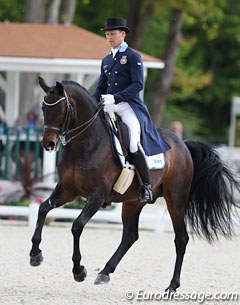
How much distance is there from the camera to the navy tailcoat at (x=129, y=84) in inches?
377

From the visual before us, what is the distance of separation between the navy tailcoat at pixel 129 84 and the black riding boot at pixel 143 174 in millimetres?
191

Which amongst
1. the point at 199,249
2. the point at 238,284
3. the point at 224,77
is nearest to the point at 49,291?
the point at 238,284

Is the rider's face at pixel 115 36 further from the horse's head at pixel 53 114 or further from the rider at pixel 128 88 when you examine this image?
the horse's head at pixel 53 114

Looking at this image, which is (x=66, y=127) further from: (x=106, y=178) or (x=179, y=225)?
(x=179, y=225)

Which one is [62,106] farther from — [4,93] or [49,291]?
[4,93]

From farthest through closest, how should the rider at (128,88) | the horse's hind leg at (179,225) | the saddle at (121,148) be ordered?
the horse's hind leg at (179,225)
the rider at (128,88)
the saddle at (121,148)

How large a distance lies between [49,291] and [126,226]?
1270 mm

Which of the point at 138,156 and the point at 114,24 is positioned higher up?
the point at 114,24

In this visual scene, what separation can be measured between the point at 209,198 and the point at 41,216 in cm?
216

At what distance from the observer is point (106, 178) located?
9.22 meters

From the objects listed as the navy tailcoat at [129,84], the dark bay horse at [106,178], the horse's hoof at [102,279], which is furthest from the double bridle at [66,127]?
the horse's hoof at [102,279]

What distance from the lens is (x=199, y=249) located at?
538 inches

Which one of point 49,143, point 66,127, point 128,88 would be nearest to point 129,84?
point 128,88

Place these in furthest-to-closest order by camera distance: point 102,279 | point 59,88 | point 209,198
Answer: point 209,198, point 102,279, point 59,88
